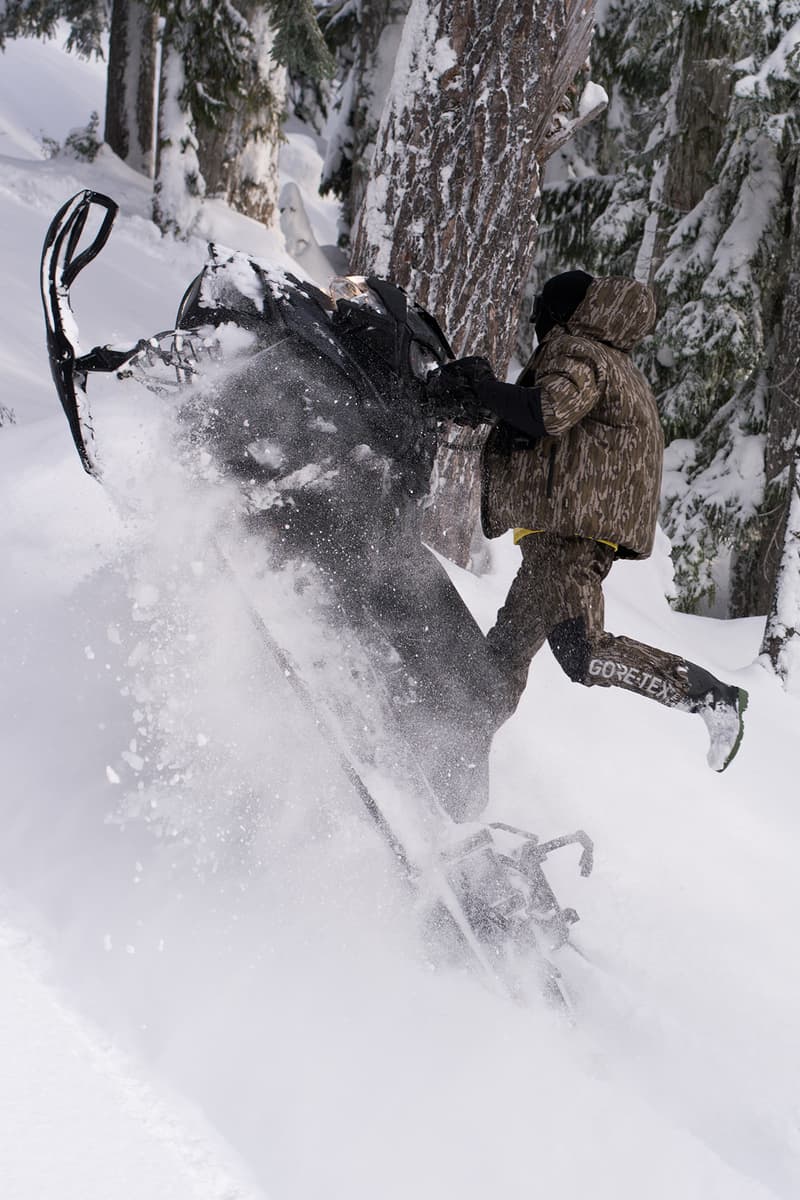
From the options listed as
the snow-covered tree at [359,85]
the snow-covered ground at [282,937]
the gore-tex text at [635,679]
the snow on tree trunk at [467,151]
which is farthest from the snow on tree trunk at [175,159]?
the gore-tex text at [635,679]

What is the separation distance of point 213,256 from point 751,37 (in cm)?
851

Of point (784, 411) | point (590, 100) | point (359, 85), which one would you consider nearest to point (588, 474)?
point (590, 100)

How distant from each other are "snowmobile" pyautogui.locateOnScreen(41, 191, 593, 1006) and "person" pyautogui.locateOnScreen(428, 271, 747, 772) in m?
0.21

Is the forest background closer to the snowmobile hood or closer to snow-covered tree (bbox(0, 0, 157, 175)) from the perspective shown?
snow-covered tree (bbox(0, 0, 157, 175))

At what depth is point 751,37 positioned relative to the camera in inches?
385

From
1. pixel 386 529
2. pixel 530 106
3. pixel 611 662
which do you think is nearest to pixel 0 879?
pixel 386 529

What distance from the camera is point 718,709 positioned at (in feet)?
10.5

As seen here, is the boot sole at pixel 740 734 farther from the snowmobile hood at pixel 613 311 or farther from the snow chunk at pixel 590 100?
the snow chunk at pixel 590 100

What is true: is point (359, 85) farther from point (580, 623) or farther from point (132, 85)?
point (580, 623)

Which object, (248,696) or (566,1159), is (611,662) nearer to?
(248,696)

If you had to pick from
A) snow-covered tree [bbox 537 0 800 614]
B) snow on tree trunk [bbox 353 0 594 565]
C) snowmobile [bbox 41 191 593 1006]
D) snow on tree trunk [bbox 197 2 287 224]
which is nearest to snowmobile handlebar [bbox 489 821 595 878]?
snowmobile [bbox 41 191 593 1006]

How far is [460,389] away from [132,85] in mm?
12587

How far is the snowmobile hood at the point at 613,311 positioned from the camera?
10.5 ft

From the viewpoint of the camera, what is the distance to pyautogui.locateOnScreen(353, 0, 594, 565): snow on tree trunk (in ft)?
15.6
